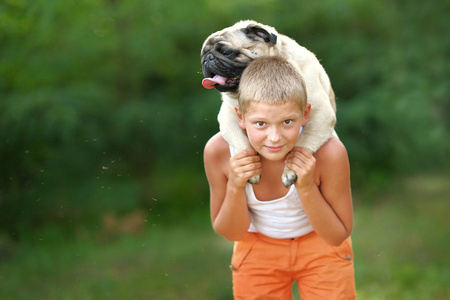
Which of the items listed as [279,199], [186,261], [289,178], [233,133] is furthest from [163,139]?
[289,178]

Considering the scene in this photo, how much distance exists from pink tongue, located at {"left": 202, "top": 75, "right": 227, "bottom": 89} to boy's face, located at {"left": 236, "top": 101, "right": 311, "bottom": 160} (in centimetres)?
23

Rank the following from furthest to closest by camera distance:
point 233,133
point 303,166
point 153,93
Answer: point 153,93
point 233,133
point 303,166

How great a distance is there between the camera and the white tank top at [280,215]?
244 centimetres

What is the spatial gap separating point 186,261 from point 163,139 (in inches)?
57.7

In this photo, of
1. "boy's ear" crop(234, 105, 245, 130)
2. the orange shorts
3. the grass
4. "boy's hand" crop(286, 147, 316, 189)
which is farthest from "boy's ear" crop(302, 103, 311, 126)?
the grass

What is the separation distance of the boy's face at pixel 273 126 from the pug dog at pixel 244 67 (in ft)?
0.53

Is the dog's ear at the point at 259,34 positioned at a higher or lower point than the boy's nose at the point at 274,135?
higher

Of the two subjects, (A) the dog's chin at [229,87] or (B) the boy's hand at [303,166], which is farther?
(A) the dog's chin at [229,87]

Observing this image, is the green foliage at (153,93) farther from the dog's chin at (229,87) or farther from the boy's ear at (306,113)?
the boy's ear at (306,113)

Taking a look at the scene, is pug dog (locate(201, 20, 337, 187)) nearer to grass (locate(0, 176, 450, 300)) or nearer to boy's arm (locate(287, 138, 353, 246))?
boy's arm (locate(287, 138, 353, 246))

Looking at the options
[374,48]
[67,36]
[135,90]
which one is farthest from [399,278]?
[67,36]

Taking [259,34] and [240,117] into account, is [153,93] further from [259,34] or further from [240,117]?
[240,117]

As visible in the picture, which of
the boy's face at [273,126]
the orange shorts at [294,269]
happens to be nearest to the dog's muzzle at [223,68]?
the boy's face at [273,126]

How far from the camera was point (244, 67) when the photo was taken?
244 centimetres
